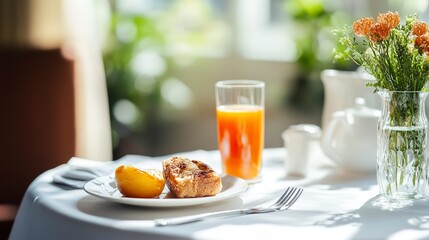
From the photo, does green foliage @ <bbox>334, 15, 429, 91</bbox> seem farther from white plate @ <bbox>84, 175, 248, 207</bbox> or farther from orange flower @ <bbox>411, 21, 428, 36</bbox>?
white plate @ <bbox>84, 175, 248, 207</bbox>

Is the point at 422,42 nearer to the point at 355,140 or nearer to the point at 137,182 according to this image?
the point at 355,140

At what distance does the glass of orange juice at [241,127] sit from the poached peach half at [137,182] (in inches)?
13.9

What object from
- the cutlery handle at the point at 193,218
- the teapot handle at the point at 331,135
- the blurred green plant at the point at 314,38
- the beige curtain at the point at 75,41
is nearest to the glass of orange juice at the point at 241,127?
the teapot handle at the point at 331,135

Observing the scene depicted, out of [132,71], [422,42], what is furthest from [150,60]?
[422,42]

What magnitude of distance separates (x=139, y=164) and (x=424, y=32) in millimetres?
772

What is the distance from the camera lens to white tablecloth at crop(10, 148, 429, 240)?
119 cm

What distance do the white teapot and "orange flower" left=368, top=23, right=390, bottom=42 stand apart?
1.17 feet

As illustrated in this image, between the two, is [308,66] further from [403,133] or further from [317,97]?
[403,133]

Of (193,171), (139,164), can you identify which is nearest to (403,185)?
(193,171)

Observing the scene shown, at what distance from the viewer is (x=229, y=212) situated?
129 centimetres

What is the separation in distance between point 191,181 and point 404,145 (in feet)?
1.38

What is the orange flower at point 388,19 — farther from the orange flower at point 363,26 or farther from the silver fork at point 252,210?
the silver fork at point 252,210

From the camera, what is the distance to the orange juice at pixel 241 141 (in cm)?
169

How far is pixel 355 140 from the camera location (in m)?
1.70
